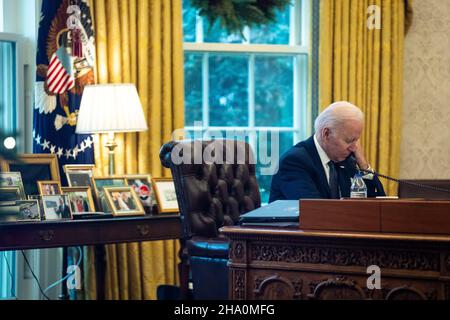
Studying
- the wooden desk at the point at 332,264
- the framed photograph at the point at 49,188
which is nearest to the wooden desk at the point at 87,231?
the framed photograph at the point at 49,188

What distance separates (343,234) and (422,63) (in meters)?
4.12

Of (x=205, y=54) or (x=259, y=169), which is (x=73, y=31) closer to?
(x=205, y=54)

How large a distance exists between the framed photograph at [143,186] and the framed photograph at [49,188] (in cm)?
50

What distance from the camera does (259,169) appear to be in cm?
582

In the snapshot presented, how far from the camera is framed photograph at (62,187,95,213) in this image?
4430 millimetres

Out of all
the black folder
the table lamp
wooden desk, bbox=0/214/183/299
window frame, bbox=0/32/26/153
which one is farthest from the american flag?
the black folder

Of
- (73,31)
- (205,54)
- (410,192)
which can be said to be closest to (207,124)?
(205,54)

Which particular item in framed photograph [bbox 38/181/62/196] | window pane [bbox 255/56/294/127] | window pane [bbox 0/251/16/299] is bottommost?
window pane [bbox 0/251/16/299]

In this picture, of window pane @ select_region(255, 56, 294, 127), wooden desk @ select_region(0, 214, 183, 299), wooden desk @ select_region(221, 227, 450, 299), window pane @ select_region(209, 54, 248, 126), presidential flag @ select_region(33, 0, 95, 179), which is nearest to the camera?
wooden desk @ select_region(221, 227, 450, 299)

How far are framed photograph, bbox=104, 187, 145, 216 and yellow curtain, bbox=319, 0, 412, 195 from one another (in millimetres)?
1837

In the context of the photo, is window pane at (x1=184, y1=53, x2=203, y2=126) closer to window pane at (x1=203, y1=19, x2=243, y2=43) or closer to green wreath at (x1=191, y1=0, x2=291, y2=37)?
window pane at (x1=203, y1=19, x2=243, y2=43)

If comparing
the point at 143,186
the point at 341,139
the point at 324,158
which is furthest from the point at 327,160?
the point at 143,186

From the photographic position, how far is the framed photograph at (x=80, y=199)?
14.5ft
